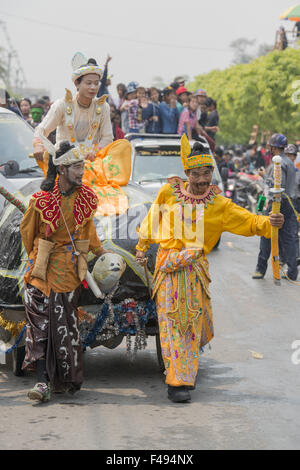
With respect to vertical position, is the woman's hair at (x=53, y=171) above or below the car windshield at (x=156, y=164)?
above

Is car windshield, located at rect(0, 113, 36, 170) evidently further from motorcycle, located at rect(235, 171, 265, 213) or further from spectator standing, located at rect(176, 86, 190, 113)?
motorcycle, located at rect(235, 171, 265, 213)

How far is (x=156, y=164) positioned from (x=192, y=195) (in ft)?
30.7

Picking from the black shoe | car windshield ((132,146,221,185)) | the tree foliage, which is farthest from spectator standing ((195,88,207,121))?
the tree foliage

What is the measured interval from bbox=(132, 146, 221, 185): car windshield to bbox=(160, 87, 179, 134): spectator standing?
337cm

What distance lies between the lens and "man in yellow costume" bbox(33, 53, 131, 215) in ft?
24.9

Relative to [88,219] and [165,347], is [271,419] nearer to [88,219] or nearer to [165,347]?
[165,347]

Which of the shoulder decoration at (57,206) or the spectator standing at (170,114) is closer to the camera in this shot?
the shoulder decoration at (57,206)

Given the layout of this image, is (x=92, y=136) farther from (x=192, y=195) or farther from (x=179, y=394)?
(x=179, y=394)

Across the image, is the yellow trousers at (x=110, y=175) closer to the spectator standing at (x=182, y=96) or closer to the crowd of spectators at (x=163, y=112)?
the crowd of spectators at (x=163, y=112)

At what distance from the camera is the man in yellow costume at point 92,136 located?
24.9 feet

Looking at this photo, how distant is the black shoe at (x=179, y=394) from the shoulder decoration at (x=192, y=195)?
1.34 meters

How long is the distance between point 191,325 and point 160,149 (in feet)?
32.0

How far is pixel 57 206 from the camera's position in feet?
22.2

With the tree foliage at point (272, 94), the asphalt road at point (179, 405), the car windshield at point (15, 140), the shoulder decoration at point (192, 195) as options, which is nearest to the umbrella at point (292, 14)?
the tree foliage at point (272, 94)
